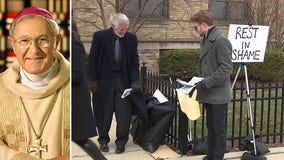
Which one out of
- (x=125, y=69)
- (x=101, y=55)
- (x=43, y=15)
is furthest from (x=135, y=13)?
(x=43, y=15)

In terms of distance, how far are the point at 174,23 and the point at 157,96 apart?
9.83 meters

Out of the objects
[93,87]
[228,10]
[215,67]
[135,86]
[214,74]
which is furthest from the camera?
[228,10]

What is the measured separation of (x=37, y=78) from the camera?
185 cm

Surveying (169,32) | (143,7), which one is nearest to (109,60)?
(143,7)

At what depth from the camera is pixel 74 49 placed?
5.78 ft

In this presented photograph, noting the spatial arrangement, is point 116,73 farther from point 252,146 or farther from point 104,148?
point 252,146

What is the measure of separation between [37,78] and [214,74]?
3045mm

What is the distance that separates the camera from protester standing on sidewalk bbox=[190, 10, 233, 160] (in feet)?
15.2

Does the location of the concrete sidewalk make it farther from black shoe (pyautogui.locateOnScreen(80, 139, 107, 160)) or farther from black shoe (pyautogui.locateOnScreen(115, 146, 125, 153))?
black shoe (pyautogui.locateOnScreen(80, 139, 107, 160))

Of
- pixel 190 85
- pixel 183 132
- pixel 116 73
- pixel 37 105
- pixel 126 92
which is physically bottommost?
pixel 183 132

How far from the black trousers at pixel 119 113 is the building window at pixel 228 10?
11.0 m

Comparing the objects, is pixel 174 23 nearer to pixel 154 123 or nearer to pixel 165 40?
pixel 165 40

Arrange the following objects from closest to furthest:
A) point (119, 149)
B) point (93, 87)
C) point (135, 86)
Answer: point (93, 87) < point (135, 86) < point (119, 149)

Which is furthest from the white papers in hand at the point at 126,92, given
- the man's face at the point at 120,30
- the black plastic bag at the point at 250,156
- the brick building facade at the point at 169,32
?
the brick building facade at the point at 169,32
